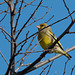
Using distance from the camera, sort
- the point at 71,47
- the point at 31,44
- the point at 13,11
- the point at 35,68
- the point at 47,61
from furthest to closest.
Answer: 1. the point at 71,47
2. the point at 47,61
3. the point at 35,68
4. the point at 13,11
5. the point at 31,44

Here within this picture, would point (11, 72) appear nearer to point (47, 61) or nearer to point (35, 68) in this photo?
point (35, 68)

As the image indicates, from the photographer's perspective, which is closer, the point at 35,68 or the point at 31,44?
the point at 31,44

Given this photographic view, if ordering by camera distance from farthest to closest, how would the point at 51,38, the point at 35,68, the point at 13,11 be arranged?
the point at 51,38 < the point at 35,68 < the point at 13,11

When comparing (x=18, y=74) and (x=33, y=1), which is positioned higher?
(x=33, y=1)

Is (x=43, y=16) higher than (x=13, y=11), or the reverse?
(x=13, y=11)

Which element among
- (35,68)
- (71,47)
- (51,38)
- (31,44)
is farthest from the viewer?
(51,38)

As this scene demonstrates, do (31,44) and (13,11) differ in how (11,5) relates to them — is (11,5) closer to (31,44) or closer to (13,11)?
(13,11)

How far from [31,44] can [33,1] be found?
1215 millimetres

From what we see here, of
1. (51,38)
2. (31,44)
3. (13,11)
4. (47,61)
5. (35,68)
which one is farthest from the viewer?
(51,38)

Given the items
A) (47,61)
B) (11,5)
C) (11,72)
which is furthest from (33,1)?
(11,72)

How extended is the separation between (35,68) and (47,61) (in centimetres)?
37

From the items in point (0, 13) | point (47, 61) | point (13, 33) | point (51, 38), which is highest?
point (0, 13)

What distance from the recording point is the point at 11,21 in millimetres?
3193

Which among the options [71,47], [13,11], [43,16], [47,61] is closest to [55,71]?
[47,61]
